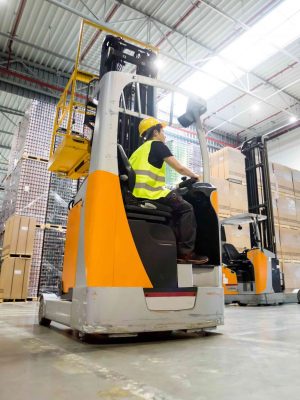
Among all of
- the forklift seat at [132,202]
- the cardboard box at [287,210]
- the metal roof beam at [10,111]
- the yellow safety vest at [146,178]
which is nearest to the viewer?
the forklift seat at [132,202]

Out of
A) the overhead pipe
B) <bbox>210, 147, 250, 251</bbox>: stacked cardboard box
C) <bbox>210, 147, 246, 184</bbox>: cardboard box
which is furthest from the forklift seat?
the overhead pipe

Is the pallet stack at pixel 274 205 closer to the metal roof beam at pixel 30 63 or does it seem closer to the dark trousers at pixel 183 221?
the metal roof beam at pixel 30 63

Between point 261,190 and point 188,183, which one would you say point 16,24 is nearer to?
point 261,190

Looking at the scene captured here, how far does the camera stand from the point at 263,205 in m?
8.19

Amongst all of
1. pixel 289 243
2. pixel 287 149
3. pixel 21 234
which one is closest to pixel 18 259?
pixel 21 234

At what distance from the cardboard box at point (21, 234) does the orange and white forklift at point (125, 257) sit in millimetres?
4795

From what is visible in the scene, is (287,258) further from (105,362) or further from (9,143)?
(9,143)

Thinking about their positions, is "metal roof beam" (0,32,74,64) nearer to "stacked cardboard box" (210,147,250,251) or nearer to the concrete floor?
"stacked cardboard box" (210,147,250,251)

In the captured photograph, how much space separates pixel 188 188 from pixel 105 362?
1604 millimetres

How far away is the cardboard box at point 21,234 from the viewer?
722 centimetres

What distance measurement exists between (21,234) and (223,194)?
16.2 feet

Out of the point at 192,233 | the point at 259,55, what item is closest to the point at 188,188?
the point at 192,233

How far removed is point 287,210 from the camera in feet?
30.0

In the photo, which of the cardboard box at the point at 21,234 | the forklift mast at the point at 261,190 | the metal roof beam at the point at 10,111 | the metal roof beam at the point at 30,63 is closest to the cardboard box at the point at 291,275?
the forklift mast at the point at 261,190
